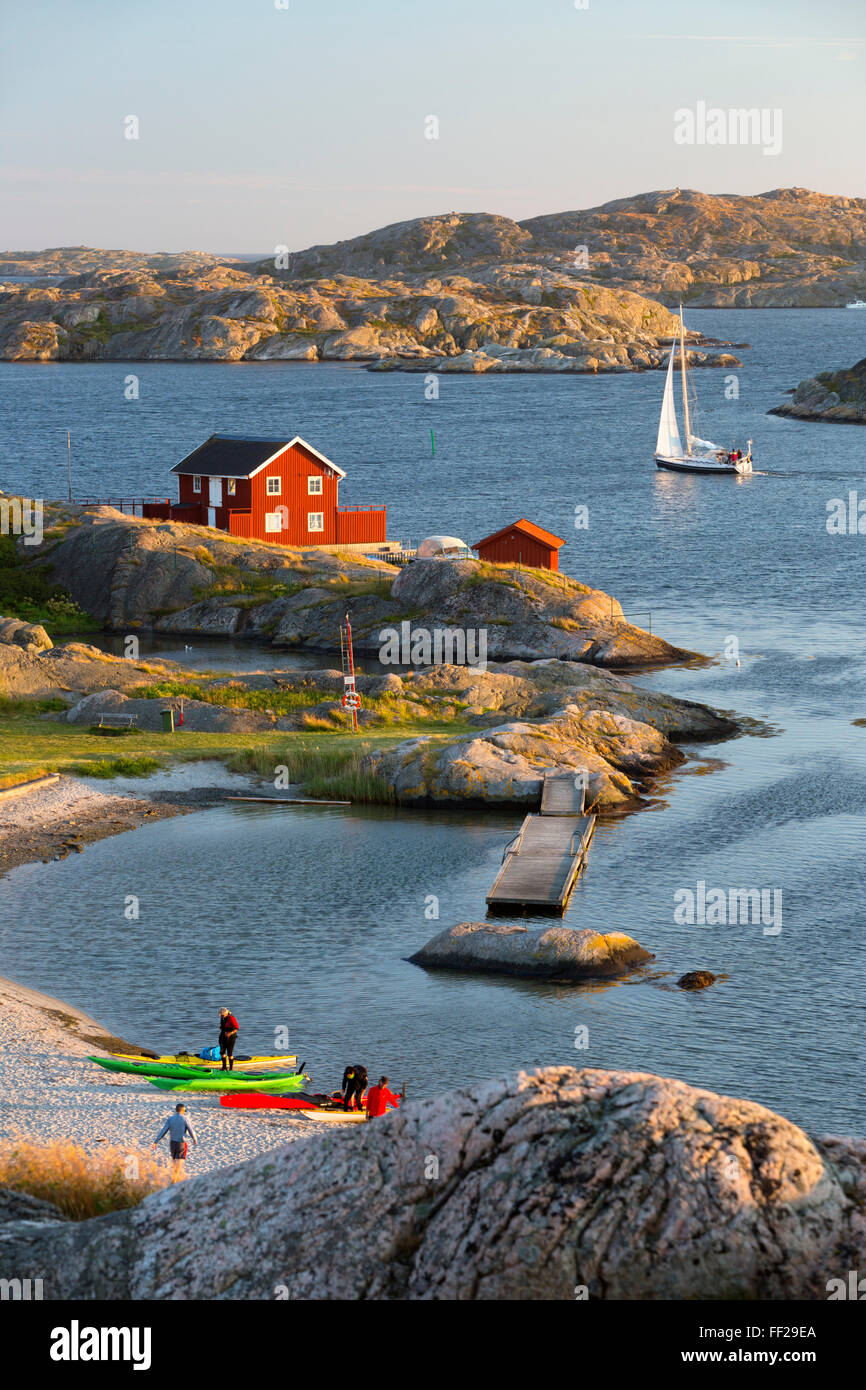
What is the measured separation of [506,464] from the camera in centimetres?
15250

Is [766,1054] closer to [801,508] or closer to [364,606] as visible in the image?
[364,606]

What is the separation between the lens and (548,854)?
4347cm

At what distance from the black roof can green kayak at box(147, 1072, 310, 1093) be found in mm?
60061

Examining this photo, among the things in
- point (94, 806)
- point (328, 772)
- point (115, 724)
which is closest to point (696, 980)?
point (328, 772)

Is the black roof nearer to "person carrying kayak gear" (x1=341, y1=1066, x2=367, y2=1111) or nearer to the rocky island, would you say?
the rocky island

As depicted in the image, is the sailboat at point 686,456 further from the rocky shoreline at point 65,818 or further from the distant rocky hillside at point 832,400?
the rocky shoreline at point 65,818

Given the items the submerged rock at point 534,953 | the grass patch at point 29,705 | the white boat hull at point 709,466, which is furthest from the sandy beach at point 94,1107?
the white boat hull at point 709,466

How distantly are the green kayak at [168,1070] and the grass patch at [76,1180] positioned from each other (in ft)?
26.3

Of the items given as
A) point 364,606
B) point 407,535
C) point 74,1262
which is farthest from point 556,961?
point 407,535

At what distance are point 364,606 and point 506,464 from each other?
80922mm

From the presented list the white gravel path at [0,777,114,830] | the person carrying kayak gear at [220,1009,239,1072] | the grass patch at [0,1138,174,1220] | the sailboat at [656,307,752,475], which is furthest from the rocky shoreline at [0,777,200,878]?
the sailboat at [656,307,752,475]
